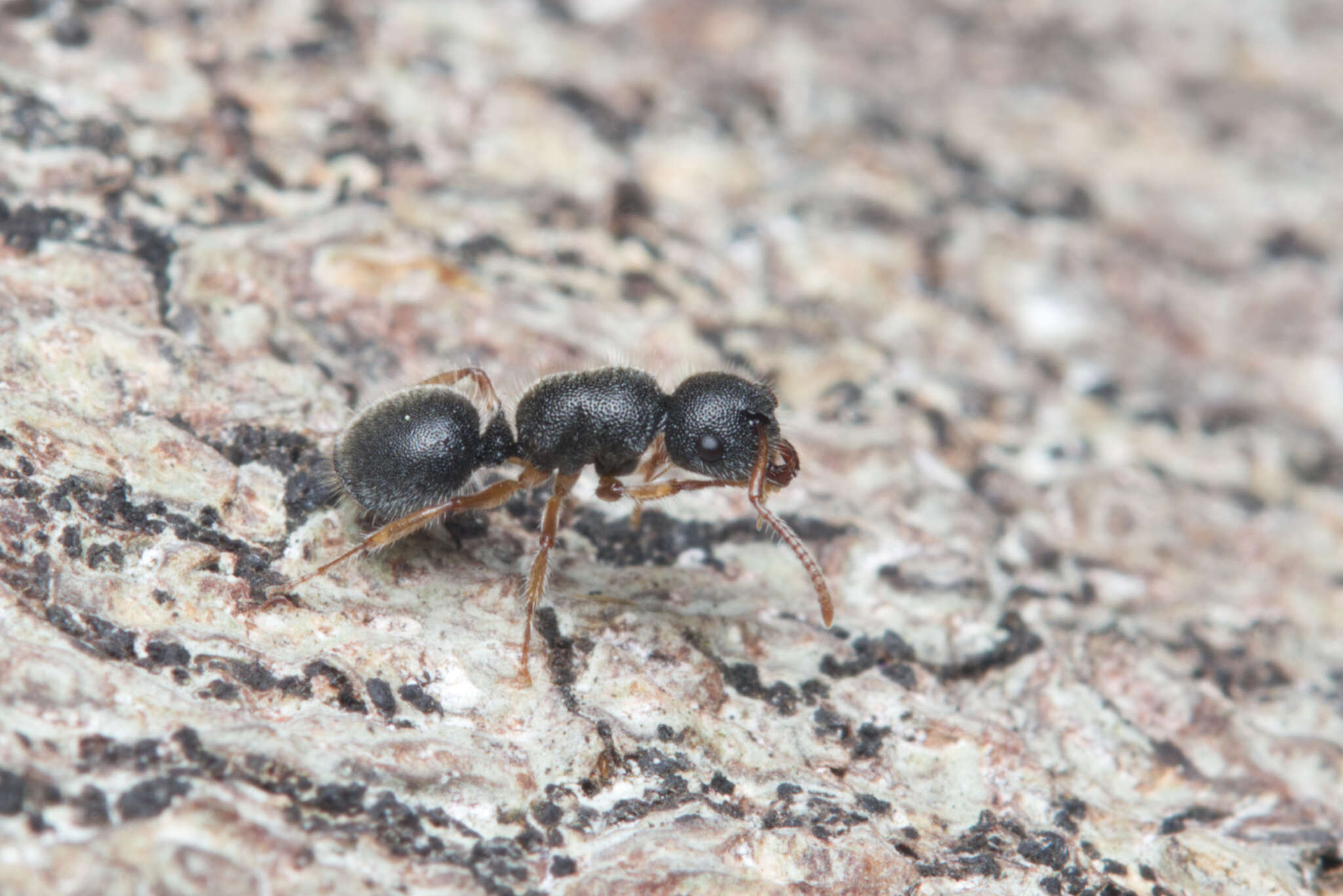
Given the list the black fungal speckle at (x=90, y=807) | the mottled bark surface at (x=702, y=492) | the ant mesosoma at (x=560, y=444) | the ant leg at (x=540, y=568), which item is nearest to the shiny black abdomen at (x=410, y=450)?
the ant mesosoma at (x=560, y=444)

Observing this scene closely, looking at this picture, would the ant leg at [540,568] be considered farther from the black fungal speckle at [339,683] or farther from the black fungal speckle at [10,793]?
the black fungal speckle at [10,793]

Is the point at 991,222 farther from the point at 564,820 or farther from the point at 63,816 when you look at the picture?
the point at 63,816

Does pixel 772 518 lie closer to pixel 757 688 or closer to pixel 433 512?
pixel 757 688

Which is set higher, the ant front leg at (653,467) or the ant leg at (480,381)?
the ant leg at (480,381)

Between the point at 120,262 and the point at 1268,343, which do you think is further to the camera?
the point at 1268,343

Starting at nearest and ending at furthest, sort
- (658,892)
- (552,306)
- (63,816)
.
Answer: (63,816) < (658,892) < (552,306)

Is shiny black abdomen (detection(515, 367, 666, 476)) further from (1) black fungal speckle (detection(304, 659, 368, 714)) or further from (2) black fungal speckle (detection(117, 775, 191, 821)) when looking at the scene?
(2) black fungal speckle (detection(117, 775, 191, 821))

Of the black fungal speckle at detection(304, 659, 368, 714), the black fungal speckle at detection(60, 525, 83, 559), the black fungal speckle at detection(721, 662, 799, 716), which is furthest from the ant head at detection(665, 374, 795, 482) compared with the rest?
the black fungal speckle at detection(60, 525, 83, 559)

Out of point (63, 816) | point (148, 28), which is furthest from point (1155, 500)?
point (148, 28)

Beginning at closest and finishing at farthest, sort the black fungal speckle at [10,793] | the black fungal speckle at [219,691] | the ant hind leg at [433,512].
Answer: the black fungal speckle at [10,793] < the black fungal speckle at [219,691] < the ant hind leg at [433,512]
